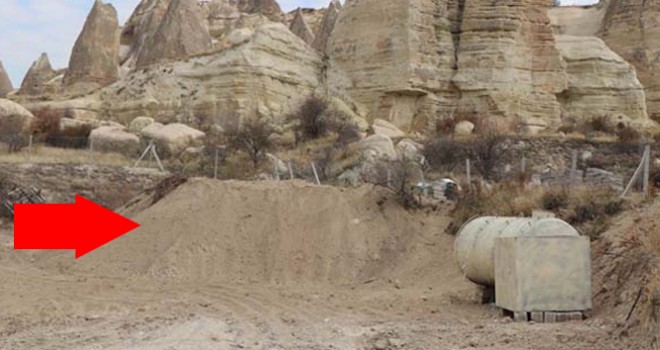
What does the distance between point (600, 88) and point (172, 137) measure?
20.7 m

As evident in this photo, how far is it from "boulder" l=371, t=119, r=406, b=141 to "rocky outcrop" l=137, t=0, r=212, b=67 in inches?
798

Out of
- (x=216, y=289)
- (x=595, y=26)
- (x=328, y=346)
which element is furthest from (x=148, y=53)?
(x=328, y=346)

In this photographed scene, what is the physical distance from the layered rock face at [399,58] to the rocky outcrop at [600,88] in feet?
20.7

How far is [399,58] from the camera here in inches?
1512

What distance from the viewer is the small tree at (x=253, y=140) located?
30.4 meters

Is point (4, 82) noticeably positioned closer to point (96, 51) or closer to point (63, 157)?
point (96, 51)

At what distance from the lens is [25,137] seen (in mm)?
32500

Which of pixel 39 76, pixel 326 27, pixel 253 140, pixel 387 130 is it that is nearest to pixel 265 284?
pixel 253 140

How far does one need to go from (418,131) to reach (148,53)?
2370 centimetres

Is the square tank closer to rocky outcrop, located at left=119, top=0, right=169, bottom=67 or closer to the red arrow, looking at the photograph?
the red arrow

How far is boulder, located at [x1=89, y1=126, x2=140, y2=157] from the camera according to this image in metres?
32.4

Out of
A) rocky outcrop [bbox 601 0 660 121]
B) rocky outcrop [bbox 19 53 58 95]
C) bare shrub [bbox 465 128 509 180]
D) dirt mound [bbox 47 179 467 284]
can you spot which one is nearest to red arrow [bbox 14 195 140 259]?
dirt mound [bbox 47 179 467 284]

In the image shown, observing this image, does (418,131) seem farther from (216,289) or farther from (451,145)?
(216,289)

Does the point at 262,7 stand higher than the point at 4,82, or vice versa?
the point at 262,7
